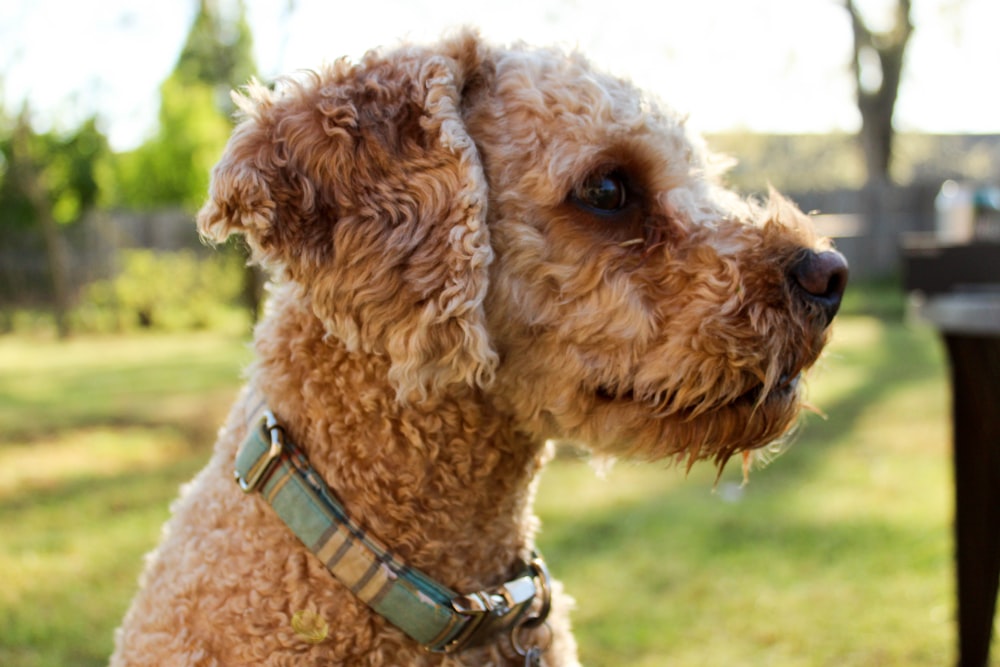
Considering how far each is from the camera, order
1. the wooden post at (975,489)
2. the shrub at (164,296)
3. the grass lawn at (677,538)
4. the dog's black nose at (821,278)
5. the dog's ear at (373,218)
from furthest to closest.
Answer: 1. the shrub at (164,296)
2. the grass lawn at (677,538)
3. the wooden post at (975,489)
4. the dog's black nose at (821,278)
5. the dog's ear at (373,218)

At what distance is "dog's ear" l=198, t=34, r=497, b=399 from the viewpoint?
4.74 ft

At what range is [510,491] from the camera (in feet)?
5.69

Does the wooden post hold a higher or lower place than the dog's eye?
lower

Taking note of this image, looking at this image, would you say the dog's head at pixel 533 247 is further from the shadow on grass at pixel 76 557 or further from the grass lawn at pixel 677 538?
the shadow on grass at pixel 76 557

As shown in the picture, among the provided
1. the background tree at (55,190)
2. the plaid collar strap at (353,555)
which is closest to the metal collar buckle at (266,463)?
the plaid collar strap at (353,555)

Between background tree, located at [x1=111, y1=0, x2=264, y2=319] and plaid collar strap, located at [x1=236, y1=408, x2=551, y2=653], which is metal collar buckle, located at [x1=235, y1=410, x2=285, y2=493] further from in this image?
background tree, located at [x1=111, y1=0, x2=264, y2=319]

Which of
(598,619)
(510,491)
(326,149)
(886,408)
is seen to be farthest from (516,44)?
(886,408)

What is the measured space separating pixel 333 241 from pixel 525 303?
37 centimetres

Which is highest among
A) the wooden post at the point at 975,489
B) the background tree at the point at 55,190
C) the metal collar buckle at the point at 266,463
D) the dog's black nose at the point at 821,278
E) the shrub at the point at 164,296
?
the dog's black nose at the point at 821,278

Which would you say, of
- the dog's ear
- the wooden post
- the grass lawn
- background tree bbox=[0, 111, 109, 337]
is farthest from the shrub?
the dog's ear

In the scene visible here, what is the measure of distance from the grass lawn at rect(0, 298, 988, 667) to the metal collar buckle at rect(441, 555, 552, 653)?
361 millimetres

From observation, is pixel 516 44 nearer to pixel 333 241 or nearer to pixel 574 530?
pixel 333 241

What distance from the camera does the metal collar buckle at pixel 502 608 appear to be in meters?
1.57

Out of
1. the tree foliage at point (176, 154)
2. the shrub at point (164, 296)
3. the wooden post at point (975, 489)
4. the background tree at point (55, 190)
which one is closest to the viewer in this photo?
the wooden post at point (975, 489)
